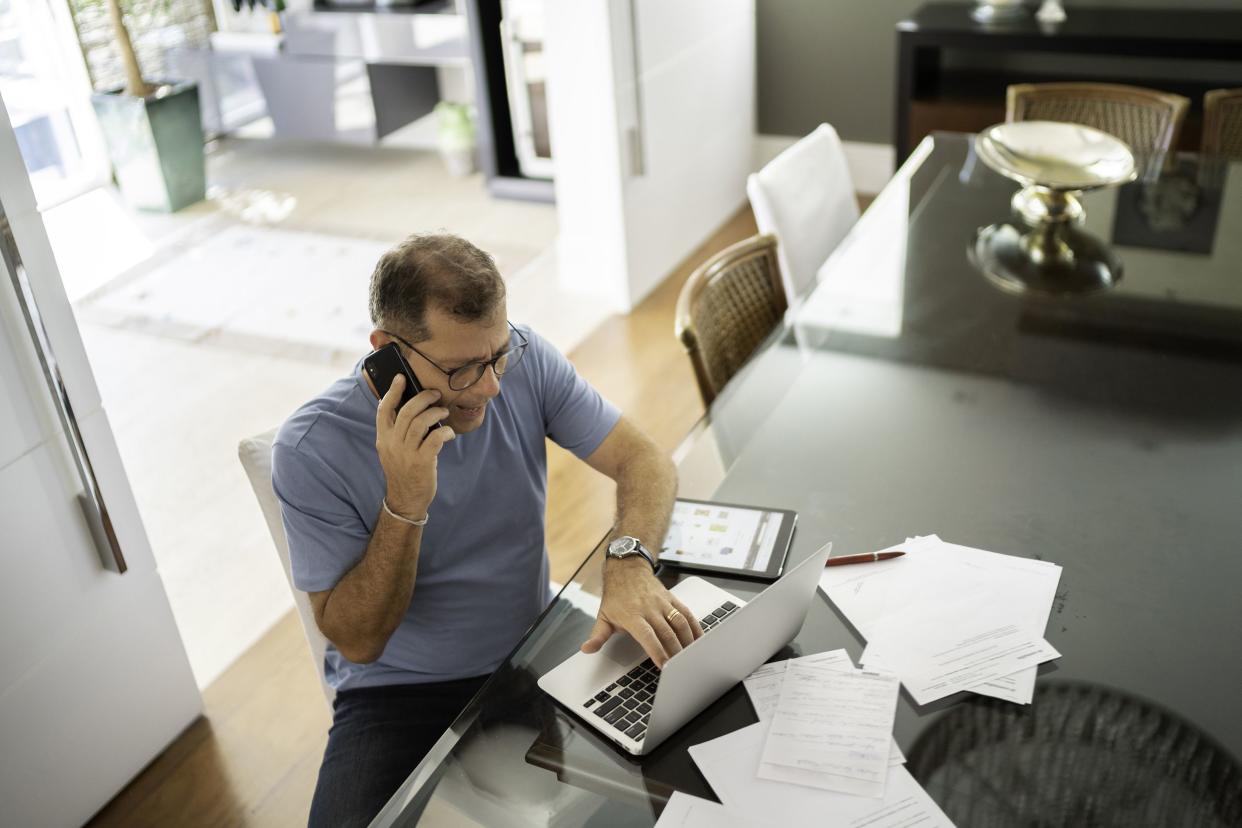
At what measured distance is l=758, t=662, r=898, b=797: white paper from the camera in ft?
4.38

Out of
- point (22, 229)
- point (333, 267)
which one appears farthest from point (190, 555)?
point (333, 267)

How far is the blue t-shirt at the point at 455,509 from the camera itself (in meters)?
1.65

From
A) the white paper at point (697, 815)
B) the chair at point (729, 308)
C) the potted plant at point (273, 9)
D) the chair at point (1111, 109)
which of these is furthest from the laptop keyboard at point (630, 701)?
the potted plant at point (273, 9)

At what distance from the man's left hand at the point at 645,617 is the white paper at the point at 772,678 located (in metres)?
0.10

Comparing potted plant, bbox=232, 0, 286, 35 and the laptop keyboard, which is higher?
potted plant, bbox=232, 0, 286, 35

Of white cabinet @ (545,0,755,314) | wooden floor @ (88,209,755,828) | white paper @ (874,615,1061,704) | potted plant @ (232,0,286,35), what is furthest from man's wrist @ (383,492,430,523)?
potted plant @ (232,0,286,35)

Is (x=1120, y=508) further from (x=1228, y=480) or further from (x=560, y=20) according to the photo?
(x=560, y=20)

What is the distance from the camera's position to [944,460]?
192 cm

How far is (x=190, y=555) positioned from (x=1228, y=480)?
2567 mm

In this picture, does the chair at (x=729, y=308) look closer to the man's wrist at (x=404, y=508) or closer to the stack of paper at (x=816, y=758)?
the man's wrist at (x=404, y=508)

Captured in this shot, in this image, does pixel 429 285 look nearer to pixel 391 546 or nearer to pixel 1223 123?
pixel 391 546

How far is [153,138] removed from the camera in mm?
4863

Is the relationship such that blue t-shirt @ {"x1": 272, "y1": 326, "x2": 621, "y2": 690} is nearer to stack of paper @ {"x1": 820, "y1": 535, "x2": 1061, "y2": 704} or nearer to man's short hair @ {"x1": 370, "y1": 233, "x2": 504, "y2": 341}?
man's short hair @ {"x1": 370, "y1": 233, "x2": 504, "y2": 341}

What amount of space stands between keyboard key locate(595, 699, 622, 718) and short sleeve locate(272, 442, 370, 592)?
0.46 metres
